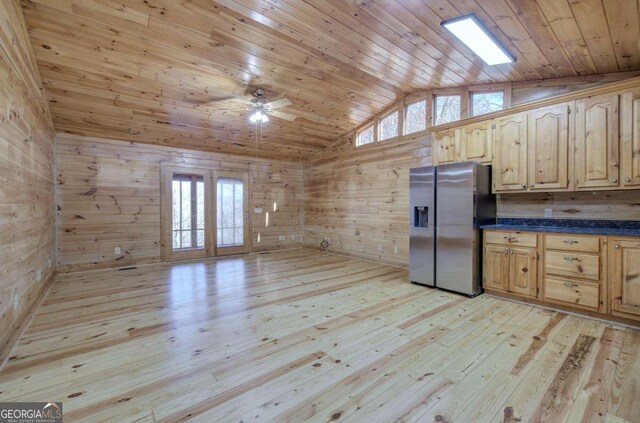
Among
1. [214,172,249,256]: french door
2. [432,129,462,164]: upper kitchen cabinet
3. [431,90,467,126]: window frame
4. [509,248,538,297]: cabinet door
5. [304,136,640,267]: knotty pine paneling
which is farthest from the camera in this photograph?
[214,172,249,256]: french door

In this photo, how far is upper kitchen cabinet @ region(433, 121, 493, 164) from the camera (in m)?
3.87

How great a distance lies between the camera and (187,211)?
616cm

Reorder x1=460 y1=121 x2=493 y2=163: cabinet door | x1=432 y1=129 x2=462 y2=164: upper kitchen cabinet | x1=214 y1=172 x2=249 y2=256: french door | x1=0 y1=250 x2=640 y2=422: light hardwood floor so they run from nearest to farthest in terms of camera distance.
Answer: x1=0 y1=250 x2=640 y2=422: light hardwood floor → x1=460 y1=121 x2=493 y2=163: cabinet door → x1=432 y1=129 x2=462 y2=164: upper kitchen cabinet → x1=214 y1=172 x2=249 y2=256: french door

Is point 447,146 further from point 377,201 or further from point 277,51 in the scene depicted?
point 277,51

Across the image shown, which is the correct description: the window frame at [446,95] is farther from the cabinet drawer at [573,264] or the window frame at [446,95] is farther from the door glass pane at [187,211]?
the door glass pane at [187,211]

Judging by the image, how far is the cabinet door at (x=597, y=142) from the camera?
296 centimetres

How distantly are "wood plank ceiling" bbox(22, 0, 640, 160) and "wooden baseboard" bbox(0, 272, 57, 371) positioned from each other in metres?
2.59

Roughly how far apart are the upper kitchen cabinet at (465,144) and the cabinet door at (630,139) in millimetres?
1209

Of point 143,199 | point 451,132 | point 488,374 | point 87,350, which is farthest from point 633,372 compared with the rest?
point 143,199

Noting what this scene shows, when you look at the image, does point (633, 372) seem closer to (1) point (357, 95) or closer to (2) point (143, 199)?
(1) point (357, 95)

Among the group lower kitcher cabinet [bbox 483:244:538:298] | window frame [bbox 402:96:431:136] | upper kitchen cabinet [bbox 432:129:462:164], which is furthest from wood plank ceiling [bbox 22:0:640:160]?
lower kitcher cabinet [bbox 483:244:538:298]

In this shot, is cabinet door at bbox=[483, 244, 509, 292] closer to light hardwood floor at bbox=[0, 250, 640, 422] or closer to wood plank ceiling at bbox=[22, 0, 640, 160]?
light hardwood floor at bbox=[0, 250, 640, 422]

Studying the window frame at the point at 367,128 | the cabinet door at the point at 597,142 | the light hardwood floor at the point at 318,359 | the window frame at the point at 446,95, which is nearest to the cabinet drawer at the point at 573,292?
the light hardwood floor at the point at 318,359

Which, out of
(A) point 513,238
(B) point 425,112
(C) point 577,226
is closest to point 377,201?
(B) point 425,112
